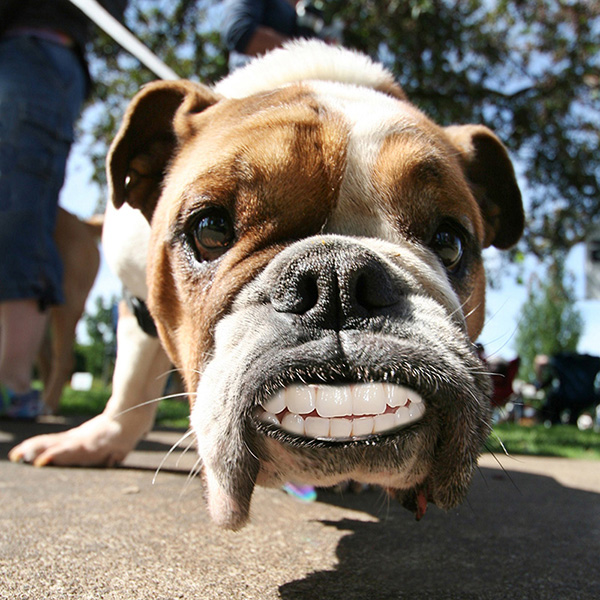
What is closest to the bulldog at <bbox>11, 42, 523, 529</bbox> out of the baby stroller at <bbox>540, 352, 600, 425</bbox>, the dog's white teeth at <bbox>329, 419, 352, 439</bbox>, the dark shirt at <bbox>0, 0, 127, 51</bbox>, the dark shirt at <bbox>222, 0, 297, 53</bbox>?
the dog's white teeth at <bbox>329, 419, 352, 439</bbox>

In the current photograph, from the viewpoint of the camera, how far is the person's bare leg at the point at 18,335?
384 cm

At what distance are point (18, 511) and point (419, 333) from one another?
5.15 feet

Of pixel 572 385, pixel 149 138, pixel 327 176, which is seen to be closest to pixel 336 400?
pixel 327 176

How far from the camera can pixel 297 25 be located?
176 inches

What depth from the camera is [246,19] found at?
4.16 meters

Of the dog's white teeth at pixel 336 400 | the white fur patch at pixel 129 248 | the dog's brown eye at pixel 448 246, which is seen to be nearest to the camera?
the dog's white teeth at pixel 336 400

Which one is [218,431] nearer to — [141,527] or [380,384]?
[380,384]

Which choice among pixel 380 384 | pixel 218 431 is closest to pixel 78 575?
pixel 218 431

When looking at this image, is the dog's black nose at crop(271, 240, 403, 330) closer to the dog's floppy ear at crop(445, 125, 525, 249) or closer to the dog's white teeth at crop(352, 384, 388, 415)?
the dog's white teeth at crop(352, 384, 388, 415)

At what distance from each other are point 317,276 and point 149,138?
141cm

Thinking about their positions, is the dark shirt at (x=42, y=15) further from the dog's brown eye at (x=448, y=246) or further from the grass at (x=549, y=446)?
the grass at (x=549, y=446)

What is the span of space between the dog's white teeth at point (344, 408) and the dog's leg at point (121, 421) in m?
1.89

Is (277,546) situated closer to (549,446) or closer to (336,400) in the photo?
(336,400)

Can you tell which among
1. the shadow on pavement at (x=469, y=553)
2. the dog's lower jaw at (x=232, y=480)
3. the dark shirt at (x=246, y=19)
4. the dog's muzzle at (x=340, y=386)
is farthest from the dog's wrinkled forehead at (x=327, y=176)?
the dark shirt at (x=246, y=19)
